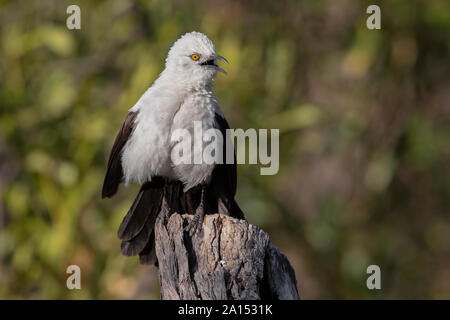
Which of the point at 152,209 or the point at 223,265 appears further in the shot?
the point at 152,209

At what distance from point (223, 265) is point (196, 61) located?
70.6 inches

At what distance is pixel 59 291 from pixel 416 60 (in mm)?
5833

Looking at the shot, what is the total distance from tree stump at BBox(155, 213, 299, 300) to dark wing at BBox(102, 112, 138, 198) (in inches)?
45.8

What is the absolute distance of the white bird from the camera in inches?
190

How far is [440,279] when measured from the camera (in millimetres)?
10680

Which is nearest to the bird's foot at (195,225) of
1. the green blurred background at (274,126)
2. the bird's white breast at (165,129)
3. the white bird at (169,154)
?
the white bird at (169,154)

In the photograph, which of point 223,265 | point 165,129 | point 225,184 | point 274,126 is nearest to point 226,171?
point 225,184

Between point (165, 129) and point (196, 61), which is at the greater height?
point (196, 61)

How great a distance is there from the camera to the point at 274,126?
863 cm

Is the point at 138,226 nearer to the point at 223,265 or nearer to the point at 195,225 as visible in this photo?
the point at 195,225

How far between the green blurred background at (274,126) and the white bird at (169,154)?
3.01 m

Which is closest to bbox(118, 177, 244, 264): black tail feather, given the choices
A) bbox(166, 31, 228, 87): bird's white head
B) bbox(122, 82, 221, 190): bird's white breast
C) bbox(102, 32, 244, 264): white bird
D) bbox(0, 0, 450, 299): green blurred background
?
bbox(102, 32, 244, 264): white bird

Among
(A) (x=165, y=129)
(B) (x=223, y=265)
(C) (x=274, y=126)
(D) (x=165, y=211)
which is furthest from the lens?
(C) (x=274, y=126)
